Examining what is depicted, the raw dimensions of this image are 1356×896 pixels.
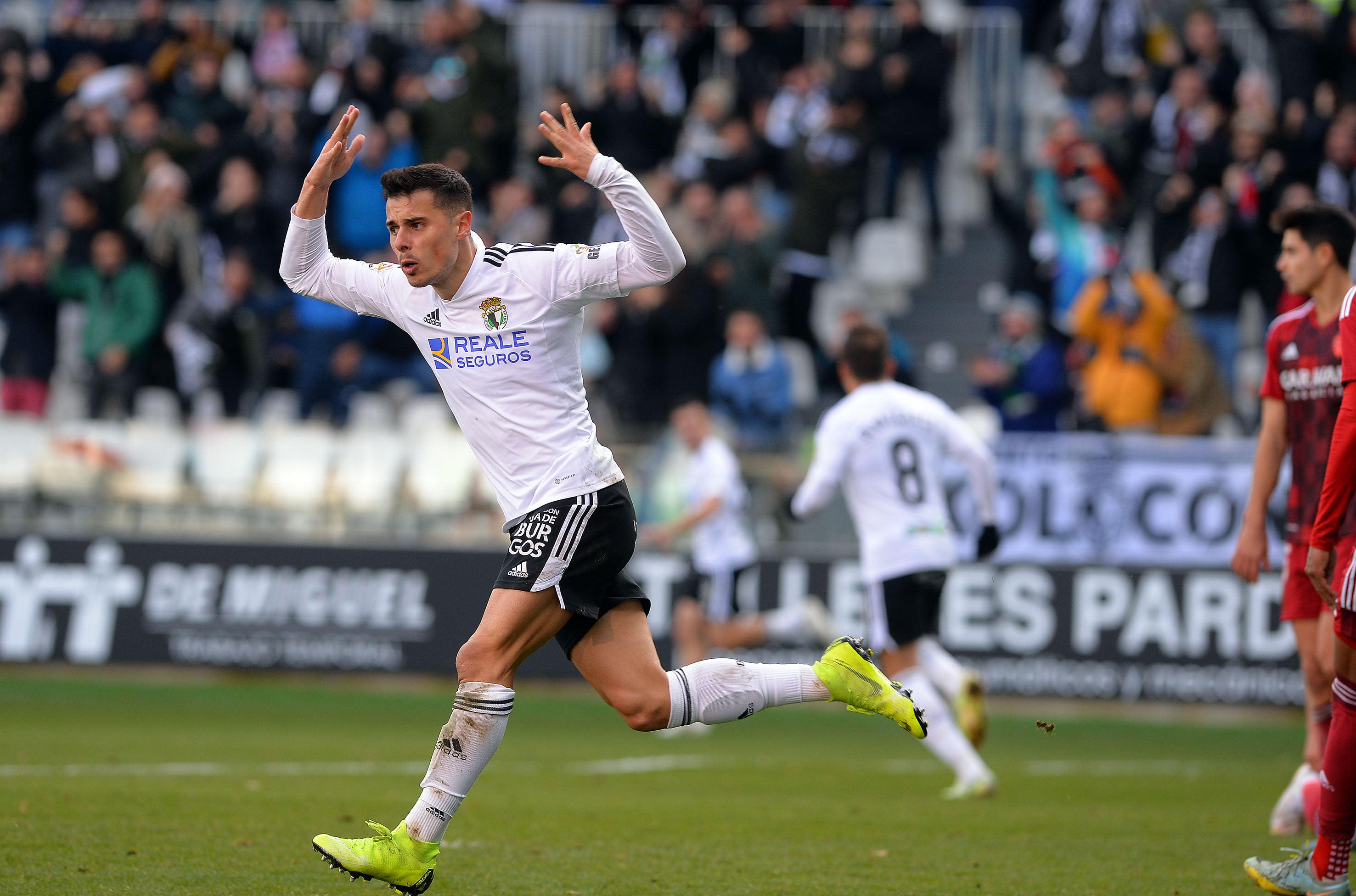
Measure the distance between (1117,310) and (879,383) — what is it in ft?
21.4

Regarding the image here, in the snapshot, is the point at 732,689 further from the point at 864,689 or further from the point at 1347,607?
the point at 1347,607

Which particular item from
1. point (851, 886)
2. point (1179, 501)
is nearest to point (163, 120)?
point (1179, 501)

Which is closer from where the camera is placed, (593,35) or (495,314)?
(495,314)

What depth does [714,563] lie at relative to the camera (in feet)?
47.4

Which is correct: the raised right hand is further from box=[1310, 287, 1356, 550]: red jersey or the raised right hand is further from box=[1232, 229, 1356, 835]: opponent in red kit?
box=[1232, 229, 1356, 835]: opponent in red kit

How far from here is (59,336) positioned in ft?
60.3

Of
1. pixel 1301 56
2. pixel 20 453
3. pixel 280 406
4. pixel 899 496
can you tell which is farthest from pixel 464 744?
pixel 1301 56

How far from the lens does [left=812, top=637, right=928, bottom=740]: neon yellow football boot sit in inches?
256

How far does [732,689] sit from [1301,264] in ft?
10.3

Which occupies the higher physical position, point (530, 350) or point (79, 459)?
point (530, 350)

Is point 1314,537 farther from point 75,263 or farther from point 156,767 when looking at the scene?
point 75,263

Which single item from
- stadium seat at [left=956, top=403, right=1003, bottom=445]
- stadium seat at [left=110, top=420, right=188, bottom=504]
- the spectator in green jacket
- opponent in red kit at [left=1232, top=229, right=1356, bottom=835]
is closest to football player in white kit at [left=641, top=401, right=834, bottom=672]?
stadium seat at [left=956, top=403, right=1003, bottom=445]

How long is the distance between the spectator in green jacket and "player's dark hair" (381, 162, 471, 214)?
1228 cm

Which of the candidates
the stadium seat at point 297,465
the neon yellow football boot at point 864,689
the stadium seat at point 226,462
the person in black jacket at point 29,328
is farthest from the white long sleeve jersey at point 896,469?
the person in black jacket at point 29,328
